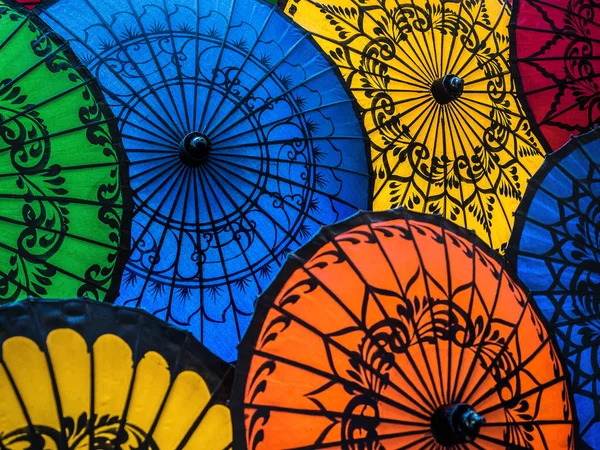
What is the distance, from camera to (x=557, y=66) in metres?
2.63

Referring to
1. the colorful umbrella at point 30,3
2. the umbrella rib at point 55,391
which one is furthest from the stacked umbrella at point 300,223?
the colorful umbrella at point 30,3

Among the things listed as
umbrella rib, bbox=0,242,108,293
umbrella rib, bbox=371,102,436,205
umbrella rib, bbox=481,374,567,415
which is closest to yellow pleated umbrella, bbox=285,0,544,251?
umbrella rib, bbox=371,102,436,205

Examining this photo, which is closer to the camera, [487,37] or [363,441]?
[363,441]

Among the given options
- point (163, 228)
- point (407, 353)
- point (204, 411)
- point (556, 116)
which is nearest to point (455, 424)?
point (407, 353)

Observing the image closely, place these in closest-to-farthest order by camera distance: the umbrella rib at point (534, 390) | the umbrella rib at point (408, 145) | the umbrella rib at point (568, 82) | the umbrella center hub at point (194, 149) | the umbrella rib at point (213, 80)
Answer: the umbrella rib at point (534, 390) < the umbrella center hub at point (194, 149) < the umbrella rib at point (213, 80) < the umbrella rib at point (408, 145) < the umbrella rib at point (568, 82)

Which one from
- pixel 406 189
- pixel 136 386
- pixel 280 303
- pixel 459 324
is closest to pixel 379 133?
pixel 406 189

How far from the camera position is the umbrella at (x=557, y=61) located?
102 inches

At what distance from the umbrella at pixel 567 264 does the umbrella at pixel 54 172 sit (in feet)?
3.96

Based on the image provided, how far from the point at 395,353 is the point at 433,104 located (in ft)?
3.89

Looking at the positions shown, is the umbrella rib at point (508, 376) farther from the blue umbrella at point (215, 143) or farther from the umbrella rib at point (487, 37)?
the umbrella rib at point (487, 37)

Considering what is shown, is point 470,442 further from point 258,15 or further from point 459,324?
point 258,15

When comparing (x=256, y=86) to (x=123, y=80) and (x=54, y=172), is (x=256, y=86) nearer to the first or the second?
(x=123, y=80)

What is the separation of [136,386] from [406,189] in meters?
1.29

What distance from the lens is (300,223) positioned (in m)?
2.11
